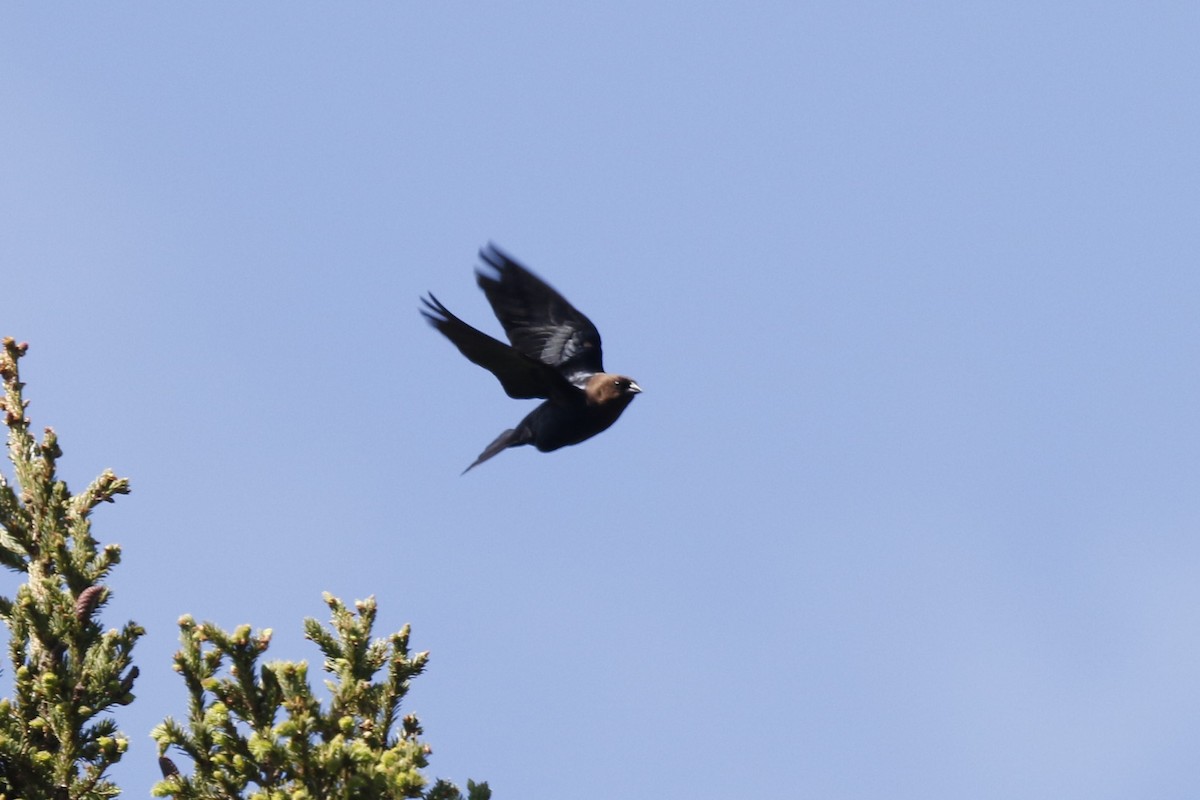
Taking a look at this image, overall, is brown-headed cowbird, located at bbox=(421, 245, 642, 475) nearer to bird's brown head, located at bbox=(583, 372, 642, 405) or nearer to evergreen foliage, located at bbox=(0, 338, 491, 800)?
bird's brown head, located at bbox=(583, 372, 642, 405)

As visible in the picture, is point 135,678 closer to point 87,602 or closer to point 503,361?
point 87,602

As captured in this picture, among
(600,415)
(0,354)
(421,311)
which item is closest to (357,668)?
(0,354)

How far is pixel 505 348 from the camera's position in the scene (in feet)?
29.2

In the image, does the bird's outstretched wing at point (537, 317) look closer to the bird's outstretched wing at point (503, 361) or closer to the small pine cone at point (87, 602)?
the bird's outstretched wing at point (503, 361)

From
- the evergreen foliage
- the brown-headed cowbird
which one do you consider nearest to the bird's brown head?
the brown-headed cowbird

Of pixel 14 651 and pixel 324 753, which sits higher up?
pixel 14 651

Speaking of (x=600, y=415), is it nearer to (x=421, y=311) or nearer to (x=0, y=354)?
(x=421, y=311)

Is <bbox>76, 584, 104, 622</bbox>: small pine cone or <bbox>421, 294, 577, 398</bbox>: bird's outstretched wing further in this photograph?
<bbox>421, 294, 577, 398</bbox>: bird's outstretched wing

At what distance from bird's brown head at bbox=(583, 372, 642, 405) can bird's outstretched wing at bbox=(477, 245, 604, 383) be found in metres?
0.80

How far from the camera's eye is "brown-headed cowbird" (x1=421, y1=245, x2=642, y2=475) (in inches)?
358

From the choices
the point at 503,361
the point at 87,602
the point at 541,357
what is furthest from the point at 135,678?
the point at 541,357

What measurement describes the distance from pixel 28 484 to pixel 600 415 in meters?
4.66

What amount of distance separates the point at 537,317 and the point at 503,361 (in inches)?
70.0

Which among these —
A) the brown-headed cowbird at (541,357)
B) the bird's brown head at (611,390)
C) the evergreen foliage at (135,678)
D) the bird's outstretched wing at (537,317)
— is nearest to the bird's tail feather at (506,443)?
the brown-headed cowbird at (541,357)
